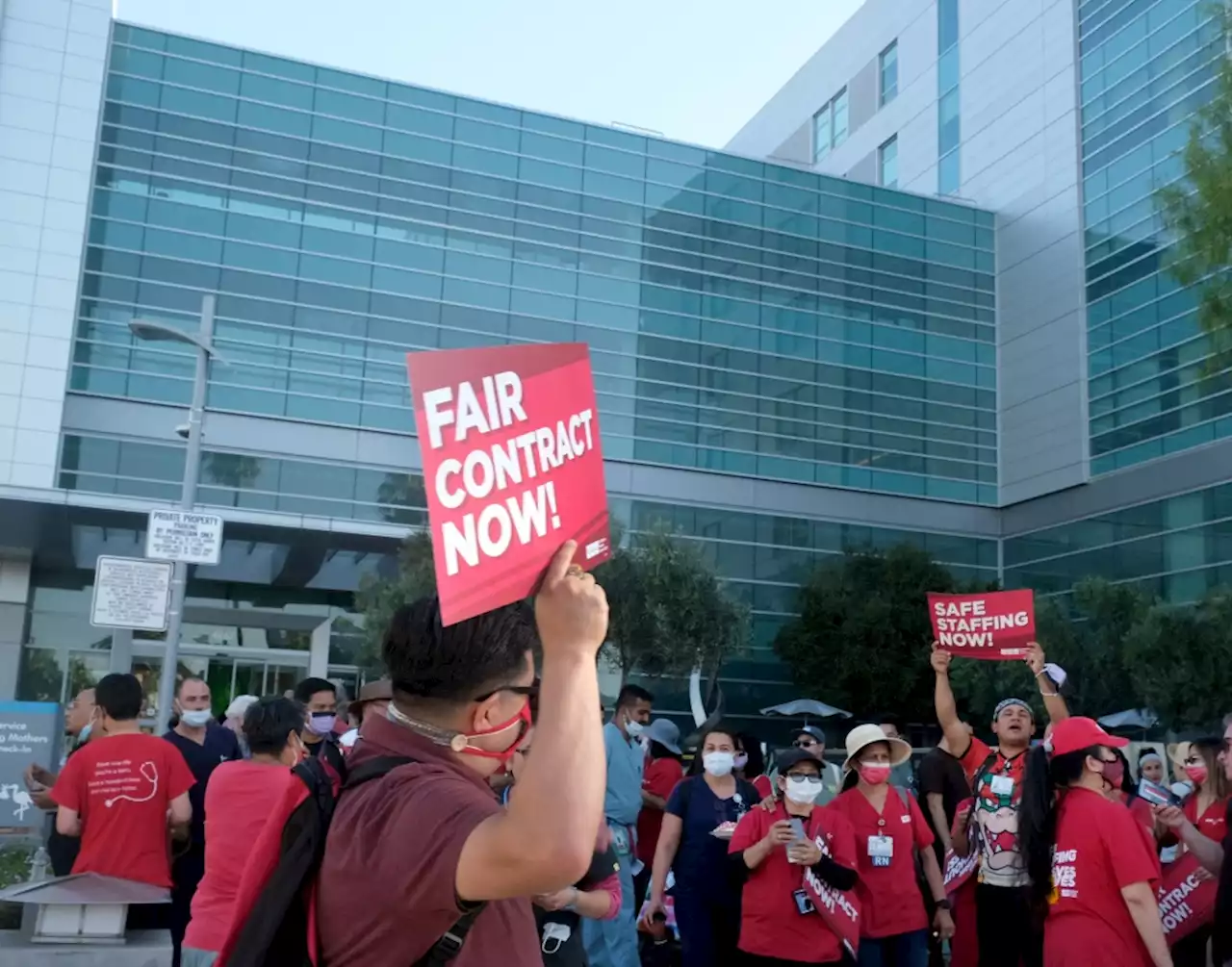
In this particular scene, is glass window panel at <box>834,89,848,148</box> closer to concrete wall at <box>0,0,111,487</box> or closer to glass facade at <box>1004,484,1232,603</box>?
glass facade at <box>1004,484,1232,603</box>

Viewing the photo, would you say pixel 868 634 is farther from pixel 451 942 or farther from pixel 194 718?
pixel 451 942

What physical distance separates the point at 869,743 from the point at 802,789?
1.94ft

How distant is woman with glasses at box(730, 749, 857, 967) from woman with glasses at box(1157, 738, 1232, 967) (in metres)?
1.47

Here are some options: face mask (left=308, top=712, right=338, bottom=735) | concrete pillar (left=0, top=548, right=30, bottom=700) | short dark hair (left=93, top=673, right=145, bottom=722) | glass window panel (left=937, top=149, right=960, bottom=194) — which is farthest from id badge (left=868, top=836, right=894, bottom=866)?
glass window panel (left=937, top=149, right=960, bottom=194)

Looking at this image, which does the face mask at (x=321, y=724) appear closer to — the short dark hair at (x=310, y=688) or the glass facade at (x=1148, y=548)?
the short dark hair at (x=310, y=688)

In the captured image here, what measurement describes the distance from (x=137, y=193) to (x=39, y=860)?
959 inches

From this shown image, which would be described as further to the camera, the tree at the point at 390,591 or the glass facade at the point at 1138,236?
the glass facade at the point at 1138,236

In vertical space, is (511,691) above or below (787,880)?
above

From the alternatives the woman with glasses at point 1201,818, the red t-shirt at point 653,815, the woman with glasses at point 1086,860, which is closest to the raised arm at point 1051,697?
the woman with glasses at point 1201,818

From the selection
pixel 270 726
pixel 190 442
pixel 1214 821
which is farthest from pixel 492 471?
pixel 190 442

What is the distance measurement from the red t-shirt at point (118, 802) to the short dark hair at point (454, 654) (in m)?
3.87

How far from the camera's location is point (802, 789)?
19.7 ft

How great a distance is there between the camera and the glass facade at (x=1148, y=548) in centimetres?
2902

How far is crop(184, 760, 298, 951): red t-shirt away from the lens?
4.29 meters
